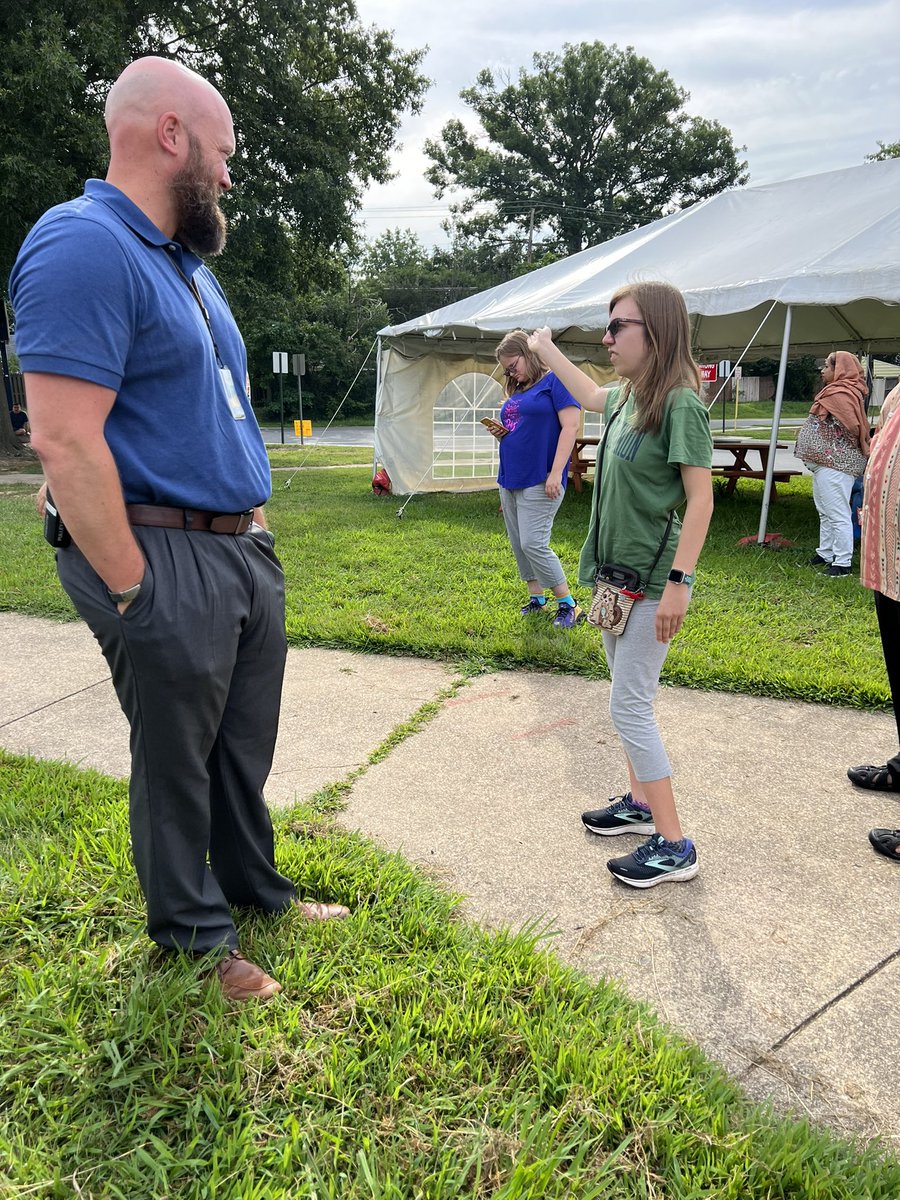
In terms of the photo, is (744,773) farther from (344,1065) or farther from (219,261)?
(219,261)

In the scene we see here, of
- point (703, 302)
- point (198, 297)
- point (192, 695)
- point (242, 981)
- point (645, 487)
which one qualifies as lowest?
point (242, 981)

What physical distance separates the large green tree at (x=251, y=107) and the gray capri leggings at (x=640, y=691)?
15.4 metres

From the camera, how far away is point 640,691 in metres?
2.76

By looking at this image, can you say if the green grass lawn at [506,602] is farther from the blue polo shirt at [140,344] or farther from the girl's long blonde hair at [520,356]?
the blue polo shirt at [140,344]

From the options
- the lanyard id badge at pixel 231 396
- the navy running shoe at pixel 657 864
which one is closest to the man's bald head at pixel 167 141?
the lanyard id badge at pixel 231 396

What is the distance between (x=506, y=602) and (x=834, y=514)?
3294mm

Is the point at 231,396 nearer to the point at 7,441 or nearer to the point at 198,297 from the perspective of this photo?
the point at 198,297

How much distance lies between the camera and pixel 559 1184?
1.61 metres

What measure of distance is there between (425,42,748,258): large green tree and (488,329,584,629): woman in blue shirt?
49.6m

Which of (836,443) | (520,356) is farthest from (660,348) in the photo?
(836,443)

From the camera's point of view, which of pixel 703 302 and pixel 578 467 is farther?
pixel 578 467

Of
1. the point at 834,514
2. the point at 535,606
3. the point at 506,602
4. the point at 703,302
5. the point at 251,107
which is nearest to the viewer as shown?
the point at 535,606

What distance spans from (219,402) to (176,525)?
1.04 ft

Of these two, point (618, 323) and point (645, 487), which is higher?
point (618, 323)
